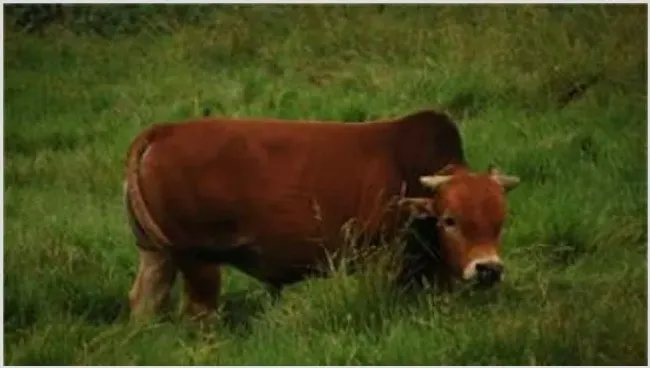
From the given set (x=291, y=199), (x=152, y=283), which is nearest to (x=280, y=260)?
(x=291, y=199)

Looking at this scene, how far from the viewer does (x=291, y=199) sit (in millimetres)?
3707

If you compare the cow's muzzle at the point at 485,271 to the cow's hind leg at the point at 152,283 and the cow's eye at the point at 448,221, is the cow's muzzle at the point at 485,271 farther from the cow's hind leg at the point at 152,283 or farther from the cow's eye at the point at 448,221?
the cow's hind leg at the point at 152,283

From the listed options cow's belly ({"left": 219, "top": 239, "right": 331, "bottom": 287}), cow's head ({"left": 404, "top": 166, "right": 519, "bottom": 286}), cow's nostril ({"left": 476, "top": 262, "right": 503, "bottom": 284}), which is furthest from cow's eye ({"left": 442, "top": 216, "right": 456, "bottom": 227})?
cow's belly ({"left": 219, "top": 239, "right": 331, "bottom": 287})

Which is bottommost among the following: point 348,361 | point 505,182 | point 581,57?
point 348,361

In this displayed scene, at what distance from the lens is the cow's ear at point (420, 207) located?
3645 mm

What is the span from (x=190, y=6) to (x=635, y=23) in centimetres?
97

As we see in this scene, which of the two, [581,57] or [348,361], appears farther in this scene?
[581,57]

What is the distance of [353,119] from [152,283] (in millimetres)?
557

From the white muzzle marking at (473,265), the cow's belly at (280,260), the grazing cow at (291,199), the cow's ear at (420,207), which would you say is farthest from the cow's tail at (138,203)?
the white muzzle marking at (473,265)

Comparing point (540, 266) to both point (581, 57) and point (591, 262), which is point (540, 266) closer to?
point (591, 262)

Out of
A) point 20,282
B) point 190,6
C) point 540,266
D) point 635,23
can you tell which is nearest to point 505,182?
point 540,266

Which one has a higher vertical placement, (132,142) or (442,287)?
(132,142)

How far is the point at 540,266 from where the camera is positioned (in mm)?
3697

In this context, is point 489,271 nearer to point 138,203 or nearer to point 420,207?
point 420,207
